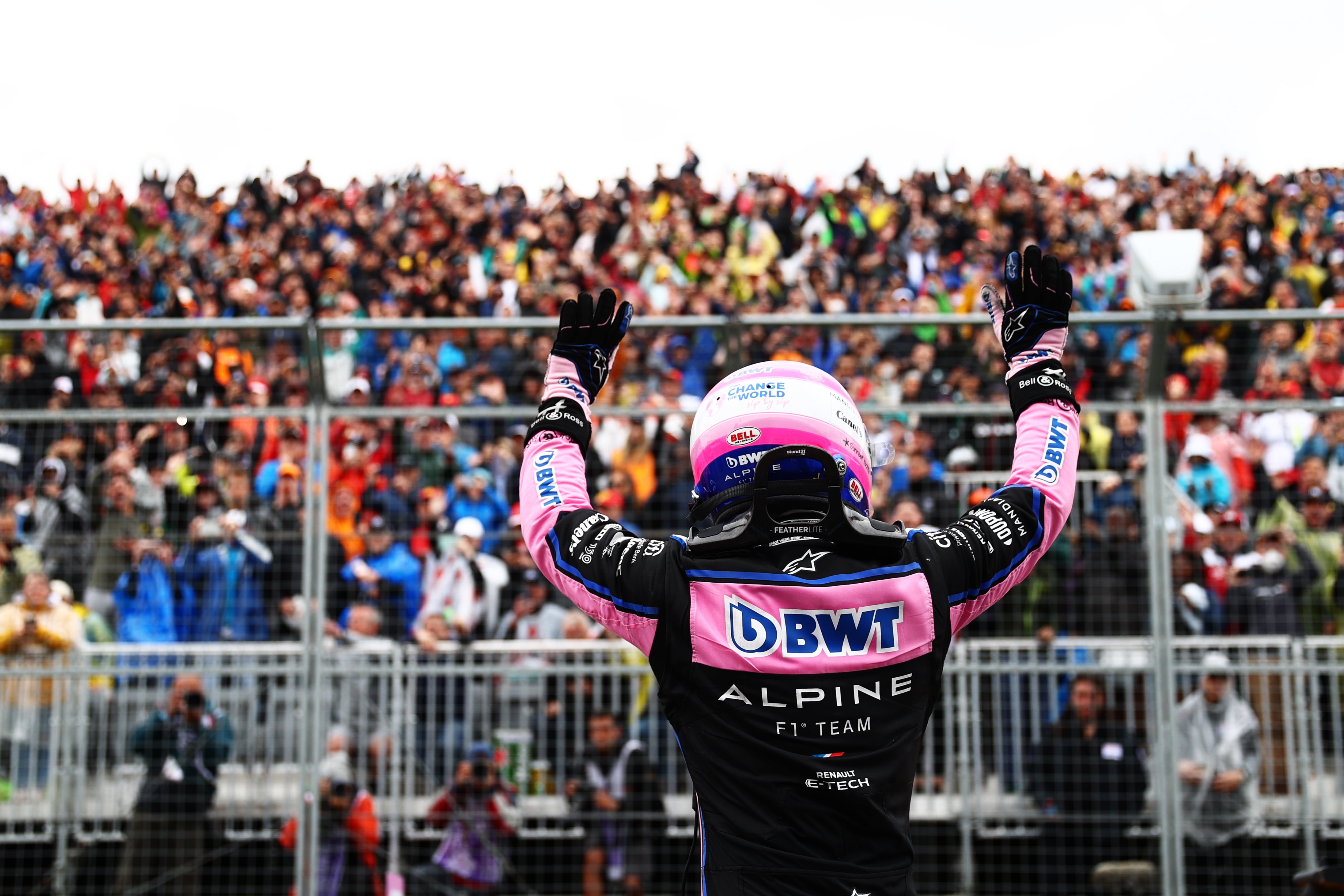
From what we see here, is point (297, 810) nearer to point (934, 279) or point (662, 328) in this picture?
point (662, 328)

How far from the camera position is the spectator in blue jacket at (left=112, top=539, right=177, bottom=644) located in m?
7.49

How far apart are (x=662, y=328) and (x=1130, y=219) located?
14568mm

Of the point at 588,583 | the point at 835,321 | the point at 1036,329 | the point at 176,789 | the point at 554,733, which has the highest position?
the point at 835,321

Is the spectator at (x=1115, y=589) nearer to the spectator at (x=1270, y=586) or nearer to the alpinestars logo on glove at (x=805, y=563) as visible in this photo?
the spectator at (x=1270, y=586)

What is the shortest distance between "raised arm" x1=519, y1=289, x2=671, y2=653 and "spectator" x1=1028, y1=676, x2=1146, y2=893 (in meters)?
5.03

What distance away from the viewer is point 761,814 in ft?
8.48

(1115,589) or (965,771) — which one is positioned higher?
(1115,589)

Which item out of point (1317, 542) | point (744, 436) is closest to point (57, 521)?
point (744, 436)

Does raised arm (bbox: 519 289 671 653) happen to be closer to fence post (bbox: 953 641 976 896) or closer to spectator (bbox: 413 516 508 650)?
spectator (bbox: 413 516 508 650)

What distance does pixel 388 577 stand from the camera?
759cm

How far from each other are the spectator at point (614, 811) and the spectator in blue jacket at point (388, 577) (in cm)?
135

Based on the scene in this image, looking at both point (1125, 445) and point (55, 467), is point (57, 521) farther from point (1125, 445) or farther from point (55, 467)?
point (1125, 445)

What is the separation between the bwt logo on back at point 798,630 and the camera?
2596 millimetres

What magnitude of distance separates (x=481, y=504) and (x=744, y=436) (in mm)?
5401
